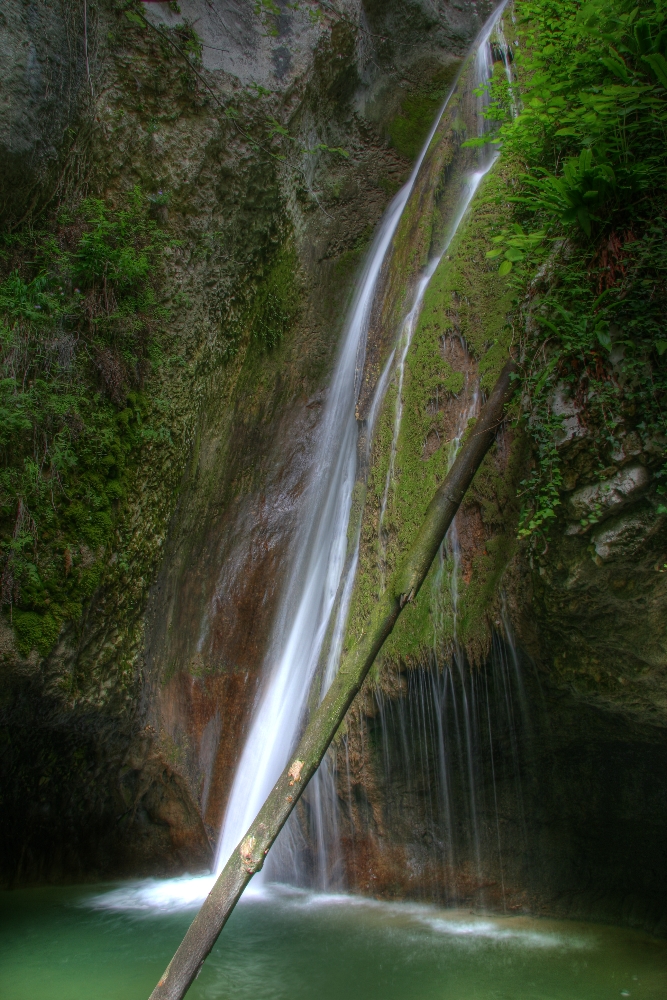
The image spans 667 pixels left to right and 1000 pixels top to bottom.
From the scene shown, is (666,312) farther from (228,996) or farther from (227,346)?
(227,346)

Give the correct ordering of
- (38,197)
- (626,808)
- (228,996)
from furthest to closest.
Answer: (38,197)
(626,808)
(228,996)

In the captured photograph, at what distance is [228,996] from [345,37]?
33.7 ft

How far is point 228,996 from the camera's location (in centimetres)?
386

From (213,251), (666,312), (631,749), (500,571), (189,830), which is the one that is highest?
(213,251)

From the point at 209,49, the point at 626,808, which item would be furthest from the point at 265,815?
the point at 209,49

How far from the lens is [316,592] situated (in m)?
6.83

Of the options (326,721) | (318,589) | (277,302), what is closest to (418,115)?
(277,302)

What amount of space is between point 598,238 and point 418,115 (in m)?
7.72

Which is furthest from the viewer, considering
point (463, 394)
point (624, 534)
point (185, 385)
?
point (185, 385)

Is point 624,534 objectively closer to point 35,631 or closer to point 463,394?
point 463,394

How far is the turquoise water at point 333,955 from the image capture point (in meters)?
3.96

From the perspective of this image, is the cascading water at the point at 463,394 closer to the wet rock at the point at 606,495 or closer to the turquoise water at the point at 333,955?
the turquoise water at the point at 333,955

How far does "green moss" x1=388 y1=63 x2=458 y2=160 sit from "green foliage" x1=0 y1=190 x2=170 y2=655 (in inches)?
197

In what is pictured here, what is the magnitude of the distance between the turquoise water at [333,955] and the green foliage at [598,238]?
2.66 metres
